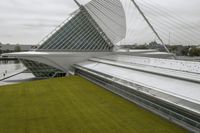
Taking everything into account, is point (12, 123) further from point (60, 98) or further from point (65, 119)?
point (60, 98)

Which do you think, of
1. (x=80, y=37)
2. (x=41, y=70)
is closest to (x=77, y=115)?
(x=41, y=70)

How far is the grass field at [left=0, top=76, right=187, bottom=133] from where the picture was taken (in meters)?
8.63

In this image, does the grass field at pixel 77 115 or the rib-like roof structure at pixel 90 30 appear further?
the rib-like roof structure at pixel 90 30

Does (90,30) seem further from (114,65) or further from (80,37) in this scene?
(114,65)

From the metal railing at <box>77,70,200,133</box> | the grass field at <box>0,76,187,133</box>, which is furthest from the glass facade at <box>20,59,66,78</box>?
the grass field at <box>0,76,187,133</box>

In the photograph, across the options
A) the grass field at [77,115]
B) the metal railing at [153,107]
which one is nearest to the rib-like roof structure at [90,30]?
the metal railing at [153,107]

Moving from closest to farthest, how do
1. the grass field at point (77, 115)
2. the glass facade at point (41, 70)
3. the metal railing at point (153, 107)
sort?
1. the metal railing at point (153, 107)
2. the grass field at point (77, 115)
3. the glass facade at point (41, 70)

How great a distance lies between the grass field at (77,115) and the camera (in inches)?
340

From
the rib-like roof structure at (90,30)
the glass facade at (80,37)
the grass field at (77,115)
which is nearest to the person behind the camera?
the grass field at (77,115)

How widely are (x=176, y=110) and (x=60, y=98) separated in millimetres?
7205

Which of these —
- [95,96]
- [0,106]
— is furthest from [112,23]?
[0,106]

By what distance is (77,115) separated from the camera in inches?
410

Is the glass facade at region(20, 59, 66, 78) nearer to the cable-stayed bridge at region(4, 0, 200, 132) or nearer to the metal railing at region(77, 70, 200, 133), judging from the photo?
the cable-stayed bridge at region(4, 0, 200, 132)

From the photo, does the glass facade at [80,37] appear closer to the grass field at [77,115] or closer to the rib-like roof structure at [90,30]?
the rib-like roof structure at [90,30]
